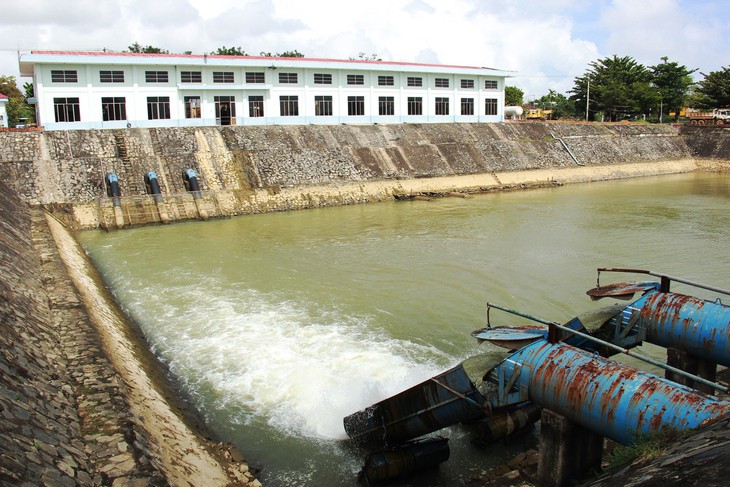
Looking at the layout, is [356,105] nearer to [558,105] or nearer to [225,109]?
[225,109]

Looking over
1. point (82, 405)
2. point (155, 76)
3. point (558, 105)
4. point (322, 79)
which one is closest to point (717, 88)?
point (558, 105)

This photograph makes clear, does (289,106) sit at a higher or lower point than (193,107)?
higher

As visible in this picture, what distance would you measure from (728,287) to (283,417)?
12480 mm

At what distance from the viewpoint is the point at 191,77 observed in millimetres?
35781

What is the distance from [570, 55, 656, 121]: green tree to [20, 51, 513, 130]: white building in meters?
16.9

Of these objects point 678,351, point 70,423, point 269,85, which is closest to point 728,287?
point 678,351

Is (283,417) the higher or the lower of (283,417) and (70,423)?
the lower

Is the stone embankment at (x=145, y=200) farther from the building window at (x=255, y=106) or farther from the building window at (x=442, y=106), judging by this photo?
the building window at (x=255, y=106)

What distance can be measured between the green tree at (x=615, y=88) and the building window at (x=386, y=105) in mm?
25913

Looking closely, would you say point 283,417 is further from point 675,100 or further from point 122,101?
point 675,100

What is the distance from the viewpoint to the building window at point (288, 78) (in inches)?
1521

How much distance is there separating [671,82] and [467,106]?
29.7 meters

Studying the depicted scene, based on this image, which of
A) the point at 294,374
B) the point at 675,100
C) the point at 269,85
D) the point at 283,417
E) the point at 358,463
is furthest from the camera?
the point at 675,100

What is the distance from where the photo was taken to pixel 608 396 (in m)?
6.31
